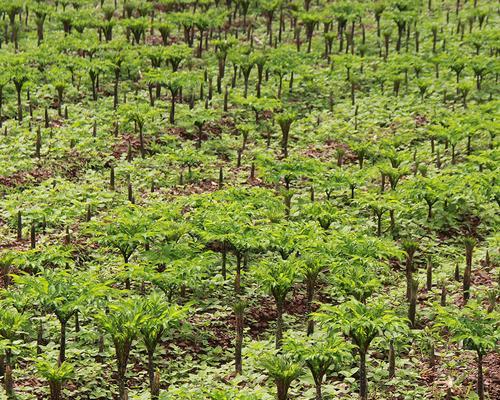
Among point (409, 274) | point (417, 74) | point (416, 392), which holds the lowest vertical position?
point (416, 392)

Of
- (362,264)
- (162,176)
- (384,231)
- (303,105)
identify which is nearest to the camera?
(362,264)

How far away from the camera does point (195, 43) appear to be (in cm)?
2894

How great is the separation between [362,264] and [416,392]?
2595mm

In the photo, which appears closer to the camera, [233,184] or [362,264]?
[362,264]

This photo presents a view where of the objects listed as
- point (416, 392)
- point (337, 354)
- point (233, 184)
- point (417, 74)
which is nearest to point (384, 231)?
point (233, 184)

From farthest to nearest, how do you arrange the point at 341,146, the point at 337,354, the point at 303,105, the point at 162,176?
the point at 303,105
the point at 341,146
the point at 162,176
the point at 337,354

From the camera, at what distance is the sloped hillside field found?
408 inches

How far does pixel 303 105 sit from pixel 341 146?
145 inches

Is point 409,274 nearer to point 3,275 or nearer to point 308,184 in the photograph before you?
point 308,184

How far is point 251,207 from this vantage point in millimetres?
14070

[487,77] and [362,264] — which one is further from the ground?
[487,77]

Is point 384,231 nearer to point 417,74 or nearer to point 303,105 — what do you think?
point 303,105

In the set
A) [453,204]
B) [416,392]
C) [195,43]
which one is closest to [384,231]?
[453,204]

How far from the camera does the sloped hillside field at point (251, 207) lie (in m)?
10.4
